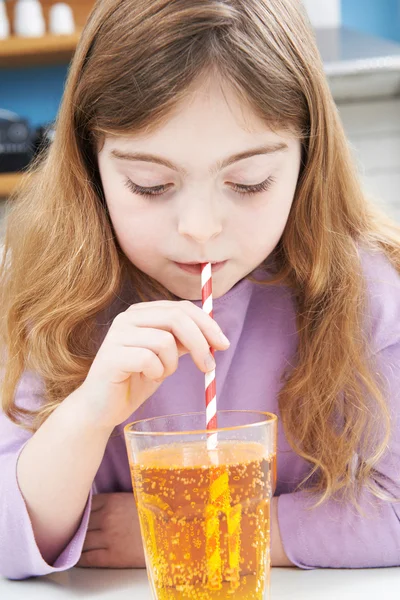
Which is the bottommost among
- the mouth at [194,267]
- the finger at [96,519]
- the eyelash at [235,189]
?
the finger at [96,519]

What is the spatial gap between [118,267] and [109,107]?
0.25 meters

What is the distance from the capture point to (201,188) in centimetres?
98

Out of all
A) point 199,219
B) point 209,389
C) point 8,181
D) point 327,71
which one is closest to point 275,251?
point 199,219

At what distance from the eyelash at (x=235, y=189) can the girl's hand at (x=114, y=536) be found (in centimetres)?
41

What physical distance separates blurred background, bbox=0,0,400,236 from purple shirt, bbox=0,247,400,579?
1838 millimetres

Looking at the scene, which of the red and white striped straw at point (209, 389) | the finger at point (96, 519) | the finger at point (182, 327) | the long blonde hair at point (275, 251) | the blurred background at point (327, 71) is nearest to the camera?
the red and white striped straw at point (209, 389)

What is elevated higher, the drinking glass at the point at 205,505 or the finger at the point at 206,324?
the finger at the point at 206,324

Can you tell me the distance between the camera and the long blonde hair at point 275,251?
1008mm

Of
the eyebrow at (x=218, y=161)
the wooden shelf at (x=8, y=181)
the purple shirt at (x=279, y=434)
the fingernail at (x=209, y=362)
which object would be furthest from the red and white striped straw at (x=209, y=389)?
the wooden shelf at (x=8, y=181)

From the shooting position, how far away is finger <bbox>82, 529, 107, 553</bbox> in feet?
3.56

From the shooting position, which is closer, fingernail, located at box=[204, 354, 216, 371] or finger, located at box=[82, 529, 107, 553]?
fingernail, located at box=[204, 354, 216, 371]

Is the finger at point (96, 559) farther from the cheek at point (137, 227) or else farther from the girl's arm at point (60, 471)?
the cheek at point (137, 227)

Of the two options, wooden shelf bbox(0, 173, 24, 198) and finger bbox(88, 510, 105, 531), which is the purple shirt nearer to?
finger bbox(88, 510, 105, 531)

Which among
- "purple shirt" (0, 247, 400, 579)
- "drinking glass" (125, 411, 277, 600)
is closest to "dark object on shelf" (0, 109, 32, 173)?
"purple shirt" (0, 247, 400, 579)
